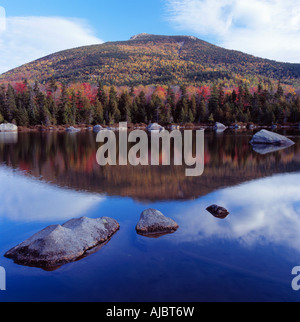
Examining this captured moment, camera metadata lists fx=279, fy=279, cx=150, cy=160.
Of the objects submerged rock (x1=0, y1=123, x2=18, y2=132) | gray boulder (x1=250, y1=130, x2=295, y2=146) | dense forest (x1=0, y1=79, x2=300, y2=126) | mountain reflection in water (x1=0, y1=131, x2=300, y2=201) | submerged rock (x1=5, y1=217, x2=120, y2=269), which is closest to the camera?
submerged rock (x1=5, y1=217, x2=120, y2=269)

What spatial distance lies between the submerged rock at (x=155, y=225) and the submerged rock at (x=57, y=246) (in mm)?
1097

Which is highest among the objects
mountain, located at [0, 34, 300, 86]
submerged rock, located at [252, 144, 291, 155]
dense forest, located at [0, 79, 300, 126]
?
mountain, located at [0, 34, 300, 86]

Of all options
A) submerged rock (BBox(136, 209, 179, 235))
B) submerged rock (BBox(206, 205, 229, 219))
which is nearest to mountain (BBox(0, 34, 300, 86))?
submerged rock (BBox(206, 205, 229, 219))

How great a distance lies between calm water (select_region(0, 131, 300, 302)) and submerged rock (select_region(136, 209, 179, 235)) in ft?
0.87

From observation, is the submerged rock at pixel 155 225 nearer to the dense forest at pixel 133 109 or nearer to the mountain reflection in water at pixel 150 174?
the mountain reflection in water at pixel 150 174

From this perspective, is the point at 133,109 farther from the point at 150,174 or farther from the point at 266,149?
the point at 150,174

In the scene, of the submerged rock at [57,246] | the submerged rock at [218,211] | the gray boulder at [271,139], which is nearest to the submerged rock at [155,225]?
the submerged rock at [57,246]

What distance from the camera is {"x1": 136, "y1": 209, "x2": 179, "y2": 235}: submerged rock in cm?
816

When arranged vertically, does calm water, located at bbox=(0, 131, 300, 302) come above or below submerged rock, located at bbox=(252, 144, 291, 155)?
below

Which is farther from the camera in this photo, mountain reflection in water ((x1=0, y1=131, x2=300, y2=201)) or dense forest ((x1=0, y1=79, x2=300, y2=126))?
dense forest ((x1=0, y1=79, x2=300, y2=126))

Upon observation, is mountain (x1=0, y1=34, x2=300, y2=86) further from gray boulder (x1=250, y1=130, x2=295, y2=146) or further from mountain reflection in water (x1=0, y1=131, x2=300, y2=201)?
mountain reflection in water (x1=0, y1=131, x2=300, y2=201)

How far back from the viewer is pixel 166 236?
26.0ft

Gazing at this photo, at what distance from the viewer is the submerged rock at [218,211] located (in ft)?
31.3
